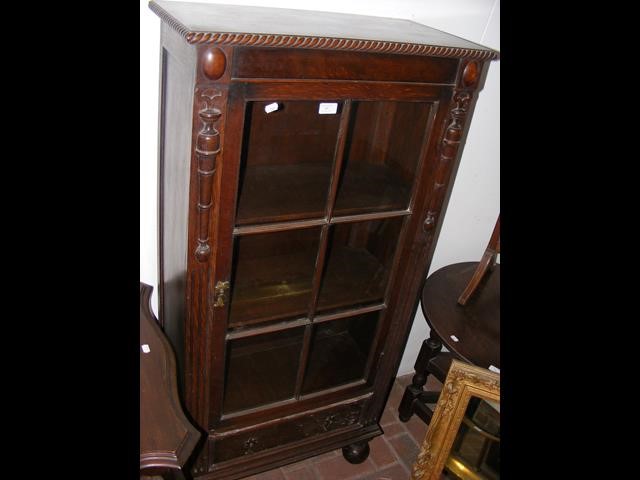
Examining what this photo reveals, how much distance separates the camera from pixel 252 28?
1021mm

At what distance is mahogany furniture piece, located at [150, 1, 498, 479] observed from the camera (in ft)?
3.52

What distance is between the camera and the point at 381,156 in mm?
1513

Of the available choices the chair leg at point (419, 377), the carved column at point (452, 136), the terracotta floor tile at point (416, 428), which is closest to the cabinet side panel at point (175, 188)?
the carved column at point (452, 136)

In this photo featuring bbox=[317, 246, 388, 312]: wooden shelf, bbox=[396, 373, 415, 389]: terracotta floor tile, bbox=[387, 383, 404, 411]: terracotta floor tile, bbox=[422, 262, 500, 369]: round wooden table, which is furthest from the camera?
bbox=[396, 373, 415, 389]: terracotta floor tile

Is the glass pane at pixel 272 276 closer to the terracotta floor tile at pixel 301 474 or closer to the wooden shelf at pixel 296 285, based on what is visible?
the wooden shelf at pixel 296 285

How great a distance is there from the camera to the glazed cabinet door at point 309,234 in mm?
1264

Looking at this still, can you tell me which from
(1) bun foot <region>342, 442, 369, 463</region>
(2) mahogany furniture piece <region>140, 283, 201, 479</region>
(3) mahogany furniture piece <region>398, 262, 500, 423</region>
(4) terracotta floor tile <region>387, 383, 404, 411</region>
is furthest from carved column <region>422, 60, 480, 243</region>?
(4) terracotta floor tile <region>387, 383, 404, 411</region>

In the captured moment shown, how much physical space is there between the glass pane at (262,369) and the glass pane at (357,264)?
21 centimetres

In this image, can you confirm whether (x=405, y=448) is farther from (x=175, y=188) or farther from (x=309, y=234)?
(x=175, y=188)

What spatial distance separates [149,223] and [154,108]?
386 millimetres

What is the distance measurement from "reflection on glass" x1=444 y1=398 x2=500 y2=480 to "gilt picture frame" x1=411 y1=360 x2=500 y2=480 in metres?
0.05

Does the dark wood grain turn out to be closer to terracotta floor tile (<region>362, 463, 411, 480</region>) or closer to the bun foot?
the bun foot
